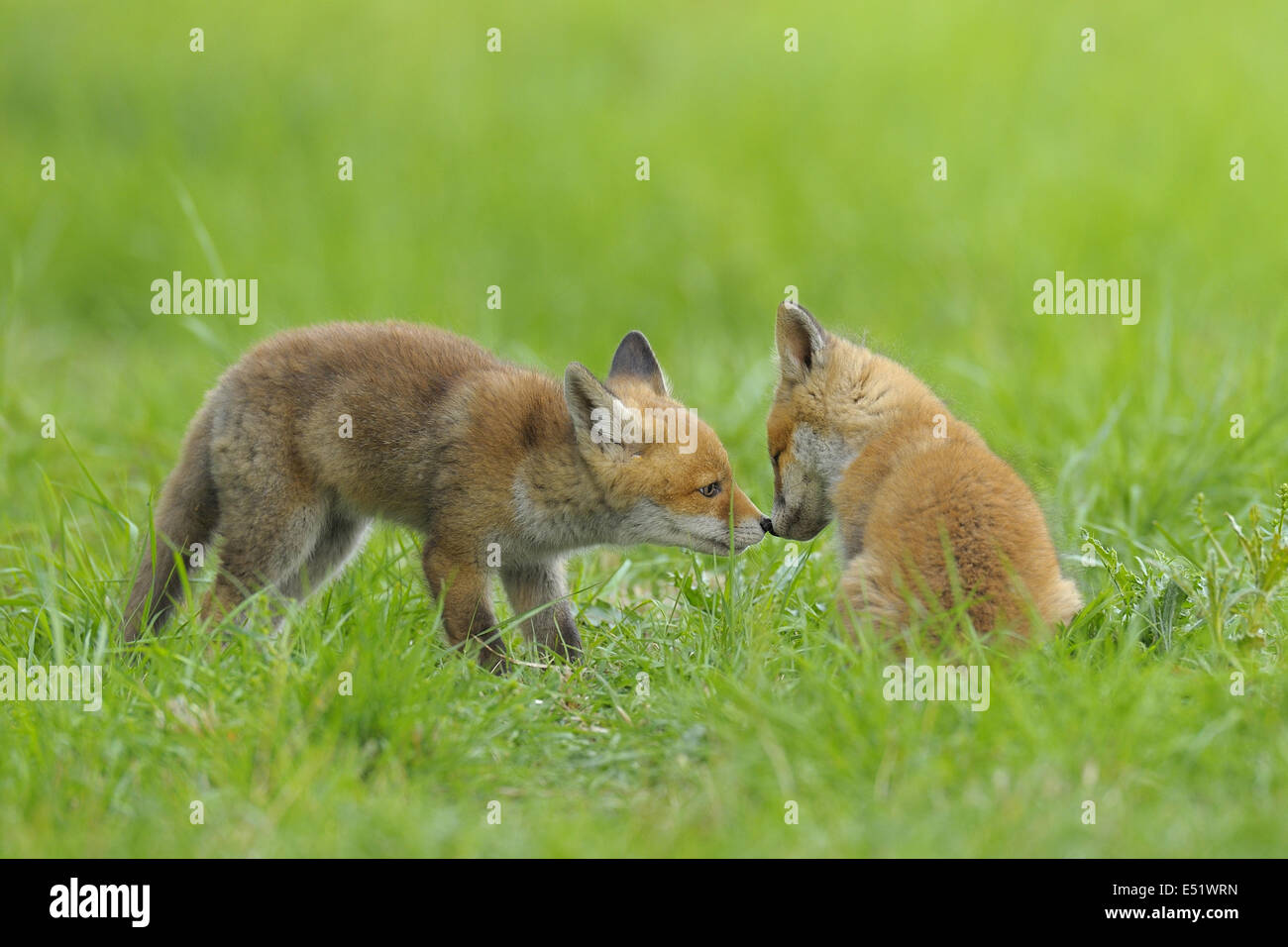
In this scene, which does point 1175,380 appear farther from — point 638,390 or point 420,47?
point 420,47

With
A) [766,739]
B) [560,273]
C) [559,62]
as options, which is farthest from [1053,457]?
[559,62]

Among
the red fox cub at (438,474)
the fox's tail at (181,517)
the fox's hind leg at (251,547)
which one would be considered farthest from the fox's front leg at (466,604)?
the fox's tail at (181,517)

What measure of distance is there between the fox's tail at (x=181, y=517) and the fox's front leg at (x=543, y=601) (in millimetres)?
1256

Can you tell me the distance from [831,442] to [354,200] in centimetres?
875

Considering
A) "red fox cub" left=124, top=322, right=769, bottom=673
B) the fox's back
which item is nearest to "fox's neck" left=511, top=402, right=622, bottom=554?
"red fox cub" left=124, top=322, right=769, bottom=673

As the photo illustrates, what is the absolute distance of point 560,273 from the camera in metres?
12.8

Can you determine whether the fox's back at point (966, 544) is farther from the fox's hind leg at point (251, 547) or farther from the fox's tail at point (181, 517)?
Result: the fox's tail at point (181, 517)

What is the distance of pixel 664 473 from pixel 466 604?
3.08 ft

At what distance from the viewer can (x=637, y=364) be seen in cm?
624

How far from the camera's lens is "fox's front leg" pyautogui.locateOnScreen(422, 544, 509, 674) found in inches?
215

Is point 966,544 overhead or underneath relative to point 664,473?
underneath

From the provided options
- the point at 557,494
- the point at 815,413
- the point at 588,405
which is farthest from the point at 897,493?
the point at 557,494

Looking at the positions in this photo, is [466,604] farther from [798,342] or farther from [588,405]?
[798,342]
